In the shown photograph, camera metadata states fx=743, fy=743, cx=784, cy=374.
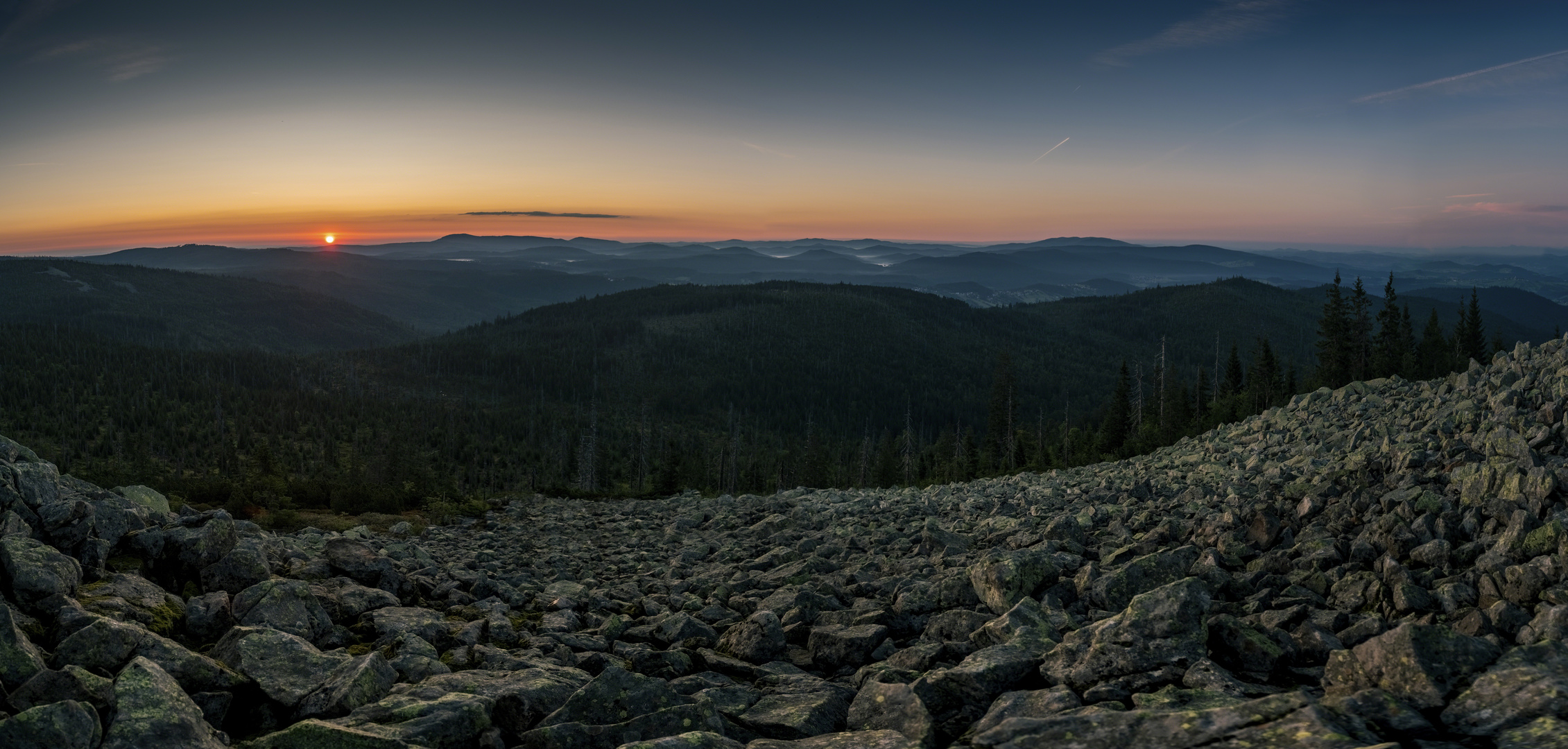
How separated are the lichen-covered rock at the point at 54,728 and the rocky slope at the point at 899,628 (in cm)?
2

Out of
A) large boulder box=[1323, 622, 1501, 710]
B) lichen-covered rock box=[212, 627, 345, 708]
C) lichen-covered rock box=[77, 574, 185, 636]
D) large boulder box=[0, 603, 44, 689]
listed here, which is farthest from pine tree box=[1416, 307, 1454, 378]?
large boulder box=[0, 603, 44, 689]

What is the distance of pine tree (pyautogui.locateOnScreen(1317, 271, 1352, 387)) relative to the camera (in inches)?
3543

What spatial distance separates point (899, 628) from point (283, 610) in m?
11.3

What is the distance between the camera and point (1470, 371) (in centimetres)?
2730

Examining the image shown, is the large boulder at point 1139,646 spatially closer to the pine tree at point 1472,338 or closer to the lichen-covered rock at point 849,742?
the lichen-covered rock at point 849,742

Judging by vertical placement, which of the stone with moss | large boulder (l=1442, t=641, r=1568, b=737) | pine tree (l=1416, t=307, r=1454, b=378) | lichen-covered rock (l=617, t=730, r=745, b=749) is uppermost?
large boulder (l=1442, t=641, r=1568, b=737)

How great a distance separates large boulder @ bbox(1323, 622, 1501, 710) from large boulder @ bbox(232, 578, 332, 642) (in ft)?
51.9

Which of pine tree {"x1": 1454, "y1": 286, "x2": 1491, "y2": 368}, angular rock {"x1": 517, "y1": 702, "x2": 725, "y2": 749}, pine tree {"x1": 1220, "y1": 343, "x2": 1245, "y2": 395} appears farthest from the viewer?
pine tree {"x1": 1220, "y1": 343, "x2": 1245, "y2": 395}

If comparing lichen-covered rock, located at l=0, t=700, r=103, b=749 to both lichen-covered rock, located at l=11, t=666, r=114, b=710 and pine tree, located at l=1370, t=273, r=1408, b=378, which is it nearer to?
lichen-covered rock, located at l=11, t=666, r=114, b=710

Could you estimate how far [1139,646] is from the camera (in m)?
10.1

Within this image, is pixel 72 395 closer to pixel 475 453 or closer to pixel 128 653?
pixel 475 453

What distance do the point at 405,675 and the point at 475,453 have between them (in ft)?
460

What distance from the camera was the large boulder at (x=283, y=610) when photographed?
13.2 metres

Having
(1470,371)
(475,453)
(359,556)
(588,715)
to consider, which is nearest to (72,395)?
(475,453)
